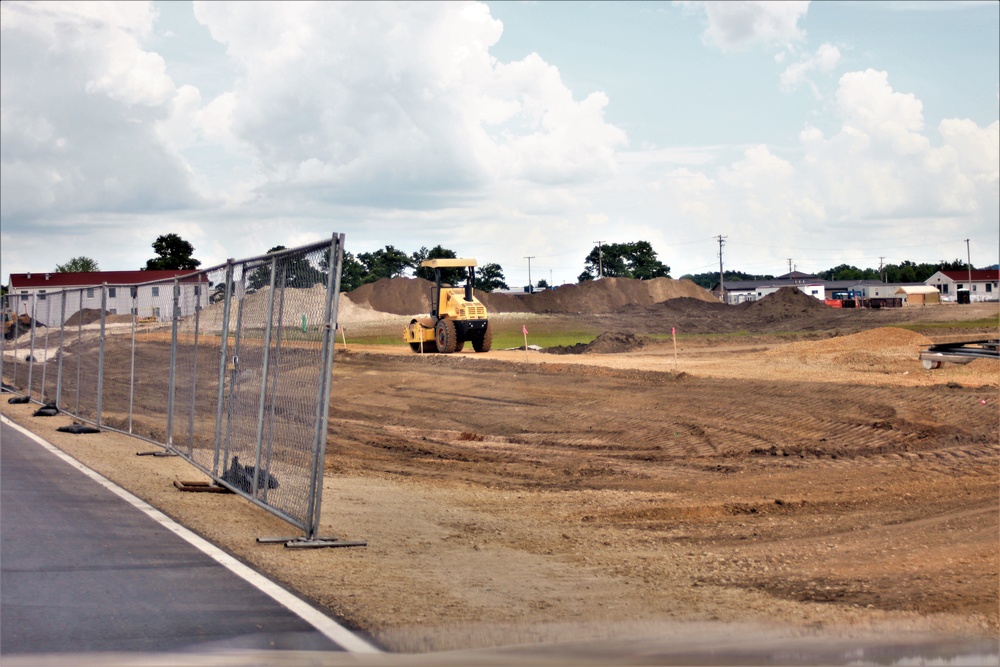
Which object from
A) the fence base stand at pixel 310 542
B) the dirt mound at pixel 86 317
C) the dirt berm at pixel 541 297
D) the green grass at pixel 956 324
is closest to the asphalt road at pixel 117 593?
the fence base stand at pixel 310 542

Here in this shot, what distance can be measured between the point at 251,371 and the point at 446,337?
29.2 m

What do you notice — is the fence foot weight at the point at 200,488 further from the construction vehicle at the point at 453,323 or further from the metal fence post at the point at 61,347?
the construction vehicle at the point at 453,323

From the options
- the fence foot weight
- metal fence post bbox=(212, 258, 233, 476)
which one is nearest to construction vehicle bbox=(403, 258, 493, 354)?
metal fence post bbox=(212, 258, 233, 476)

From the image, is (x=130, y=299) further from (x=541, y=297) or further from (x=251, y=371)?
(x=541, y=297)


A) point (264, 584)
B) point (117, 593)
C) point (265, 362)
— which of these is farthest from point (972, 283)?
point (117, 593)

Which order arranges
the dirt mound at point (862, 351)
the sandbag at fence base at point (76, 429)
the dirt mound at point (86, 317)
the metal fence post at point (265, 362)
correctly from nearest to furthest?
the metal fence post at point (265, 362) < the sandbag at fence base at point (76, 429) < the dirt mound at point (86, 317) < the dirt mound at point (862, 351)

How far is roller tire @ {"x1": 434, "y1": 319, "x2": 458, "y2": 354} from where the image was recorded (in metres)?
40.6

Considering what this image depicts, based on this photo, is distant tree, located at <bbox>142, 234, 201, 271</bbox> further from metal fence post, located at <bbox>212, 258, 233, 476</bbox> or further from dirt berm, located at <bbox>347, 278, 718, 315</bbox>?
metal fence post, located at <bbox>212, 258, 233, 476</bbox>

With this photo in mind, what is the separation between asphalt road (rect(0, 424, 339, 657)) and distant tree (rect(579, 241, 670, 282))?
11156 centimetres

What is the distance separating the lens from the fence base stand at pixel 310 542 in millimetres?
9180

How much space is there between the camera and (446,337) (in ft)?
134

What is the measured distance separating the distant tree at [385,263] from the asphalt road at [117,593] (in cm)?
11621

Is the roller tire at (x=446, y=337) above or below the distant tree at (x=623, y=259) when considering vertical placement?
below

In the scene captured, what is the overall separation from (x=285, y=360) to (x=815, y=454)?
411 inches
